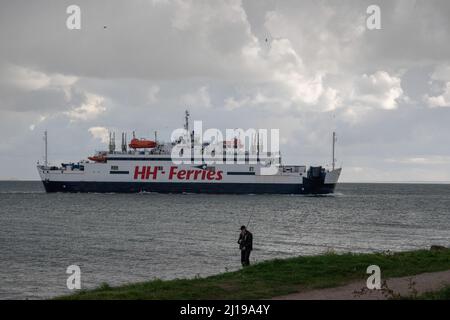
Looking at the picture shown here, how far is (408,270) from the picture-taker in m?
16.7

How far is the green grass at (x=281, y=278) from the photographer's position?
13734 millimetres

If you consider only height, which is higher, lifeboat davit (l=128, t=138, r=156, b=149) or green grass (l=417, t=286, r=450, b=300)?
lifeboat davit (l=128, t=138, r=156, b=149)

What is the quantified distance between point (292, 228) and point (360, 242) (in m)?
9.67

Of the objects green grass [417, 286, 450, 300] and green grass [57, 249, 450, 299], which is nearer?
green grass [417, 286, 450, 300]

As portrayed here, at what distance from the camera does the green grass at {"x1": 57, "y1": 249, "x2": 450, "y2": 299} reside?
1373 cm

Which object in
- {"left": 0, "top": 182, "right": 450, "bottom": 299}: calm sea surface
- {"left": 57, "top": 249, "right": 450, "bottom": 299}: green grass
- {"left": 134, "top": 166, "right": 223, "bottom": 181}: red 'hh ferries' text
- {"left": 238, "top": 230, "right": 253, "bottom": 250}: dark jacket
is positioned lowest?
{"left": 0, "top": 182, "right": 450, "bottom": 299}: calm sea surface

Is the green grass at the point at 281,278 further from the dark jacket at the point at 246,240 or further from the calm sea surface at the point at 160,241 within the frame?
the calm sea surface at the point at 160,241

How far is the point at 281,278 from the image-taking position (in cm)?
1545

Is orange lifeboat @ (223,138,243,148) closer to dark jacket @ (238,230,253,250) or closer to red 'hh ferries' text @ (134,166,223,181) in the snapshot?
red 'hh ferries' text @ (134,166,223,181)

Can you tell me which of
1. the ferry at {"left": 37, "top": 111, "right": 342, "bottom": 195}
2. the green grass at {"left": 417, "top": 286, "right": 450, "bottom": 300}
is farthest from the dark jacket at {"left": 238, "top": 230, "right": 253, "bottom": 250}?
the ferry at {"left": 37, "top": 111, "right": 342, "bottom": 195}

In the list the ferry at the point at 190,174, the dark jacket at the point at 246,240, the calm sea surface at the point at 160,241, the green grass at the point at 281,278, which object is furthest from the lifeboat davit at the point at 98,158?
the green grass at the point at 281,278

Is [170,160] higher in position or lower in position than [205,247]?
higher
